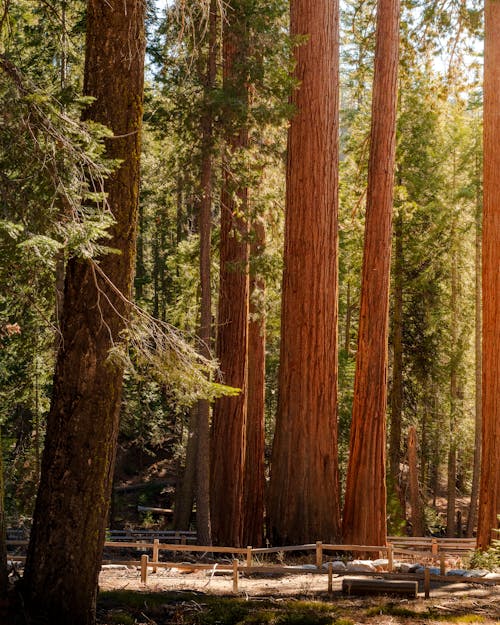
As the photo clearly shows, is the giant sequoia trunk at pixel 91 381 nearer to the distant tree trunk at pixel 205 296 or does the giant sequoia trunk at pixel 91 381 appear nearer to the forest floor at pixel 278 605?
the forest floor at pixel 278 605

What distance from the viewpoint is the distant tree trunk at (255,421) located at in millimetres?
16516

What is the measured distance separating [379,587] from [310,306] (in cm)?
580

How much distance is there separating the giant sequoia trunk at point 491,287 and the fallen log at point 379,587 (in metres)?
4.36

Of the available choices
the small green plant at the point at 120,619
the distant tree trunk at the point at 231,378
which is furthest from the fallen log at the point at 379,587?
the distant tree trunk at the point at 231,378

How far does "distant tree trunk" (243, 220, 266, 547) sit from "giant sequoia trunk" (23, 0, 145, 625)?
782 centimetres

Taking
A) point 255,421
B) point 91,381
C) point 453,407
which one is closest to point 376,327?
point 255,421

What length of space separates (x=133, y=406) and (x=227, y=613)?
16.1m

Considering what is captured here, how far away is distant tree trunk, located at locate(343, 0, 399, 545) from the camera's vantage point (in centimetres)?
1455

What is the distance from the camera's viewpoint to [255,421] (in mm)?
18516

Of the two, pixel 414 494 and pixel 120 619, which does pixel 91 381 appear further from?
pixel 414 494

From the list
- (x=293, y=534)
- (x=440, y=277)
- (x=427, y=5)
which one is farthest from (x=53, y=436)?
(x=440, y=277)

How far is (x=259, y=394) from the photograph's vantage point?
18969 mm

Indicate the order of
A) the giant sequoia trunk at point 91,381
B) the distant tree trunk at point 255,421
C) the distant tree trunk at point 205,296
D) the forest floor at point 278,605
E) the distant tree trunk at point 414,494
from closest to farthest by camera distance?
the giant sequoia trunk at point 91,381
the forest floor at point 278,605
the distant tree trunk at point 205,296
the distant tree trunk at point 255,421
the distant tree trunk at point 414,494

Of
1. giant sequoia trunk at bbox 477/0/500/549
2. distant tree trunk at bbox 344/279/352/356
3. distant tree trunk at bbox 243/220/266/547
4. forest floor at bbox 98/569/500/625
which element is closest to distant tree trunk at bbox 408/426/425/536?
distant tree trunk at bbox 344/279/352/356
